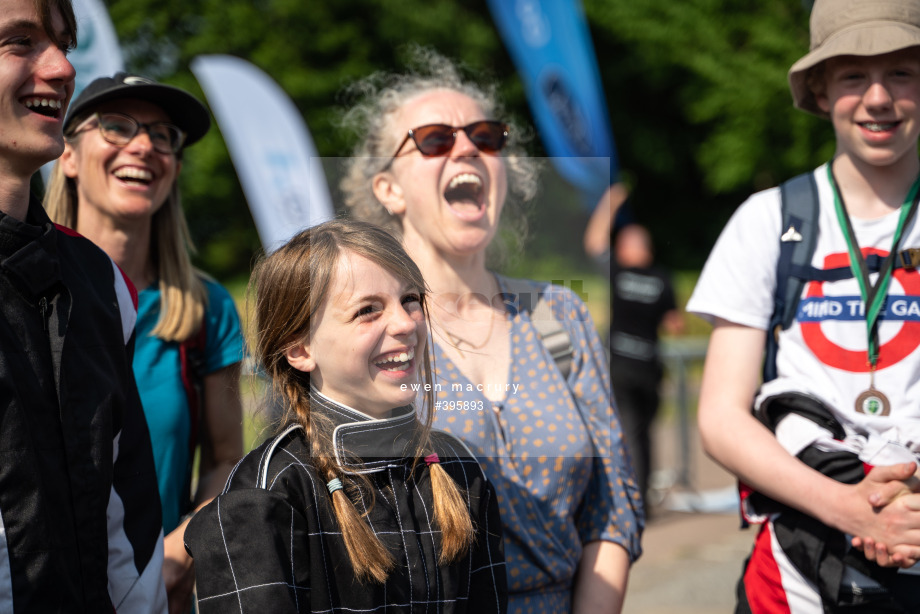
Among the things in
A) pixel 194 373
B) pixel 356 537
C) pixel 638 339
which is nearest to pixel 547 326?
pixel 356 537

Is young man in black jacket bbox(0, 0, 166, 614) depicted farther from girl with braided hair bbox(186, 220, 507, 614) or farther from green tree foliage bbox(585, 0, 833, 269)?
green tree foliage bbox(585, 0, 833, 269)

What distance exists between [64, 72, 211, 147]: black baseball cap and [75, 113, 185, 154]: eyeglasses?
0.14 feet

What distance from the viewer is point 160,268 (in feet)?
9.43

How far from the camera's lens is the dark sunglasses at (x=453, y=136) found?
2396 millimetres

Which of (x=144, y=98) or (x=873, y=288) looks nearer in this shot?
(x=873, y=288)

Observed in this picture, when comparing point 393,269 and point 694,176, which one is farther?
point 694,176

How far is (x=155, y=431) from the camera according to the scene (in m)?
2.64

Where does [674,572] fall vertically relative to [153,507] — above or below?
below

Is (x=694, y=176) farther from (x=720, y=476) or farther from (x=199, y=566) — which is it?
(x=199, y=566)

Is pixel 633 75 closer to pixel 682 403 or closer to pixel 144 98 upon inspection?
pixel 682 403

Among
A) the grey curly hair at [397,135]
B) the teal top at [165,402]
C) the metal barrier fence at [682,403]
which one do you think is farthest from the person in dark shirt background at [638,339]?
the teal top at [165,402]

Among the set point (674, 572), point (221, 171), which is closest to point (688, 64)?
point (221, 171)

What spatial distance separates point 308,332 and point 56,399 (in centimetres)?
52

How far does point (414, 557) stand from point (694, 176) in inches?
918
